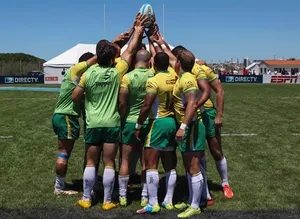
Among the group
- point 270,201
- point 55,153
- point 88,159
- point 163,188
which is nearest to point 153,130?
point 88,159

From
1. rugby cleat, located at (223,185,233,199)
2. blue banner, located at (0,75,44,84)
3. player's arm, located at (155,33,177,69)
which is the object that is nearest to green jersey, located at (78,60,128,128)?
player's arm, located at (155,33,177,69)

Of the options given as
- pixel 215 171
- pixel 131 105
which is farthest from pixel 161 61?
pixel 215 171

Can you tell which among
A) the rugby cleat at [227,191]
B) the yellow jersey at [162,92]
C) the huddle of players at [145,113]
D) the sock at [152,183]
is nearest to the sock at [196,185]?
the huddle of players at [145,113]

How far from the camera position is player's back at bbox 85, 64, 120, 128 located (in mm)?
4418

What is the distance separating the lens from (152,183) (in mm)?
4430

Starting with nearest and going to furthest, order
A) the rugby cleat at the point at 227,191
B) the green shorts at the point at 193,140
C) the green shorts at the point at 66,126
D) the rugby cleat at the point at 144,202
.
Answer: the green shorts at the point at 193,140
the rugby cleat at the point at 144,202
the green shorts at the point at 66,126
the rugby cleat at the point at 227,191

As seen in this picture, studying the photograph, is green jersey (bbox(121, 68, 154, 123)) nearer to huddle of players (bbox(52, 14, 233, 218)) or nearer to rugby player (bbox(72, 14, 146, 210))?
huddle of players (bbox(52, 14, 233, 218))

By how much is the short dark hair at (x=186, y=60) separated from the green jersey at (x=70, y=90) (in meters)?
1.19

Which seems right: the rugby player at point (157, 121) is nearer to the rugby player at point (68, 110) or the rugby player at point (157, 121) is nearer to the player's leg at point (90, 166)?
the player's leg at point (90, 166)

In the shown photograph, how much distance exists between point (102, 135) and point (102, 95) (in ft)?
1.49

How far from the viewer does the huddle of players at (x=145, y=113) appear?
4293mm

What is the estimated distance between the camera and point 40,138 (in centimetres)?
923

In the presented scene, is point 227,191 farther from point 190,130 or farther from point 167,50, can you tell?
point 167,50

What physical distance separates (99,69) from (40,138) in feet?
17.4
